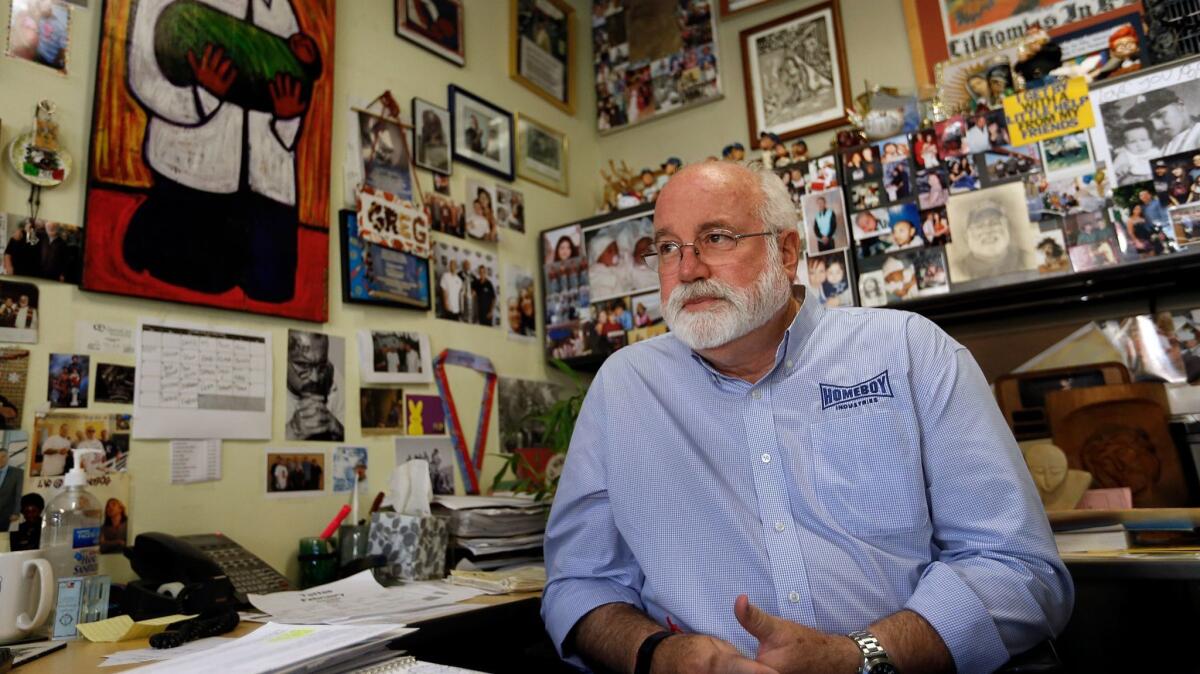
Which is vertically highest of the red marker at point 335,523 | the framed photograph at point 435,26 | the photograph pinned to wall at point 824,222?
the framed photograph at point 435,26

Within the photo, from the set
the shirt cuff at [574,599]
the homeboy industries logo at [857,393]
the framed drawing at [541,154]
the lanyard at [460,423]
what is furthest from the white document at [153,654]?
the framed drawing at [541,154]

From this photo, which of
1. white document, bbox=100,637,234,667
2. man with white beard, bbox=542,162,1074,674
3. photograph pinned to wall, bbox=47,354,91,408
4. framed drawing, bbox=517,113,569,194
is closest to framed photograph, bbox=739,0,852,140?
framed drawing, bbox=517,113,569,194

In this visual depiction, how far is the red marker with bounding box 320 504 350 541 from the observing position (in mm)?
1614

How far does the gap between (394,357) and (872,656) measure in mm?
1346

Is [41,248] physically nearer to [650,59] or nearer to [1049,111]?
[650,59]

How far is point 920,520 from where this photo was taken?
3.39 feet

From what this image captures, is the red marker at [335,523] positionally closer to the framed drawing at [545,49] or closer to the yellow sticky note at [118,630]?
the yellow sticky note at [118,630]

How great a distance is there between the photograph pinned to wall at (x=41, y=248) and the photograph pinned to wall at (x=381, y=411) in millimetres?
648

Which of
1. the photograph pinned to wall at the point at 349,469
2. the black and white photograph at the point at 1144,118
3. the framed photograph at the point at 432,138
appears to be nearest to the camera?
the black and white photograph at the point at 1144,118

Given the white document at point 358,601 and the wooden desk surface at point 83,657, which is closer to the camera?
the wooden desk surface at point 83,657

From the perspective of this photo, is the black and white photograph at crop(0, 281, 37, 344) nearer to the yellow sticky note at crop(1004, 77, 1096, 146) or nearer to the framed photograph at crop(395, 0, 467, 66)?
the framed photograph at crop(395, 0, 467, 66)

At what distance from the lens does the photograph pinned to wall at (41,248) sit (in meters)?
→ 1.27

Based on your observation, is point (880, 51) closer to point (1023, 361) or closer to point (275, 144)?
point (1023, 361)

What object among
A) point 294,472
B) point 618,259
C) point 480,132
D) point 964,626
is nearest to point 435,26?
point 480,132
